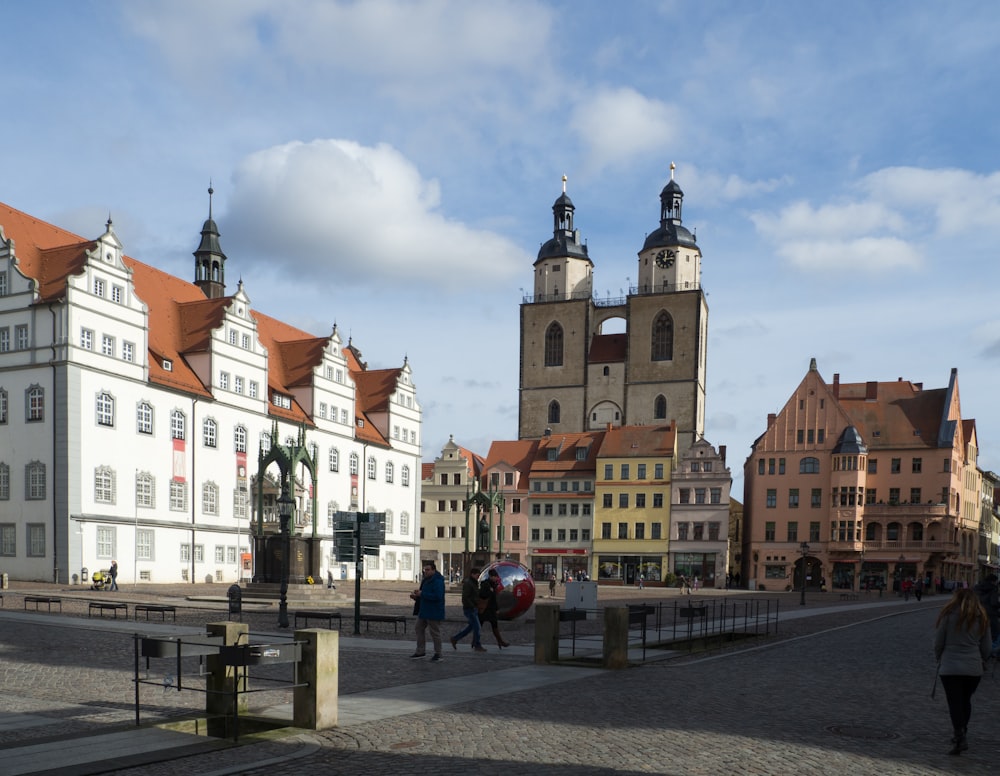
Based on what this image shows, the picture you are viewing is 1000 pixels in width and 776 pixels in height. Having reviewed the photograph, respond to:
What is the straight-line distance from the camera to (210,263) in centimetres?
7444

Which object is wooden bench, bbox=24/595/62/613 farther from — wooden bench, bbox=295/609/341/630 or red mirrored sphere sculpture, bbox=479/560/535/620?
red mirrored sphere sculpture, bbox=479/560/535/620

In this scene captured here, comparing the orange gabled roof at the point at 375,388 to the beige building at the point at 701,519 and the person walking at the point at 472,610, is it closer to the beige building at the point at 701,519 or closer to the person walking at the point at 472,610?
the beige building at the point at 701,519

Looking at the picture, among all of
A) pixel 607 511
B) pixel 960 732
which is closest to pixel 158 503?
pixel 607 511

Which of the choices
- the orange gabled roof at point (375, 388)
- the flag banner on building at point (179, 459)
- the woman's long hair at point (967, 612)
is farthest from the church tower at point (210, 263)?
the woman's long hair at point (967, 612)

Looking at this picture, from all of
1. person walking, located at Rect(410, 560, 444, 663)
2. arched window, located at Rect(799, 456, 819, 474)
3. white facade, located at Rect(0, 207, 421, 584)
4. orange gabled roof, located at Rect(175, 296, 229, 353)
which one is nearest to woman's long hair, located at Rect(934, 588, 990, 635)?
person walking, located at Rect(410, 560, 444, 663)

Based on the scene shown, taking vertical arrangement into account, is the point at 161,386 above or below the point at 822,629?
above

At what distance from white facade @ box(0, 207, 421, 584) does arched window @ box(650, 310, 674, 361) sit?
4482 cm

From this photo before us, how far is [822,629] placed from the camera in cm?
2962

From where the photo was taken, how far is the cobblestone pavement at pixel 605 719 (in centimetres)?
927

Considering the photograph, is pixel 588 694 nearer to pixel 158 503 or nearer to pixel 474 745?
pixel 474 745

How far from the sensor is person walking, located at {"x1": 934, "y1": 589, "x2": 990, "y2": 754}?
33.4 feet

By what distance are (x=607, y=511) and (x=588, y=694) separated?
71.4 meters

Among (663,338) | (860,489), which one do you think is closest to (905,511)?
(860,489)

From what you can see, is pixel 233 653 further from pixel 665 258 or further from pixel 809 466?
pixel 665 258
